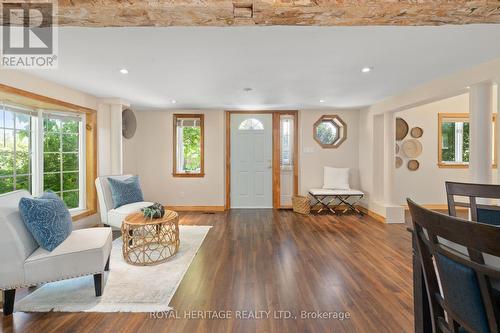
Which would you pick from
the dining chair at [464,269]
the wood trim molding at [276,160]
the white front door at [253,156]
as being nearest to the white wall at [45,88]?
the white front door at [253,156]

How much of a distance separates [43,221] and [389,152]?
510 cm

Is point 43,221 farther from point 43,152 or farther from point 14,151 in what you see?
point 43,152

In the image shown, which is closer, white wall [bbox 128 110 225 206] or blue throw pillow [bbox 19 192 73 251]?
blue throw pillow [bbox 19 192 73 251]

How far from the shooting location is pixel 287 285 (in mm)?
2281

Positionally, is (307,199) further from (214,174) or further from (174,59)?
(174,59)

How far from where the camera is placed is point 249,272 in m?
2.53

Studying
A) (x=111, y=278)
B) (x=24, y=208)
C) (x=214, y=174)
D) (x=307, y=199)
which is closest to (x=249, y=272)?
(x=111, y=278)

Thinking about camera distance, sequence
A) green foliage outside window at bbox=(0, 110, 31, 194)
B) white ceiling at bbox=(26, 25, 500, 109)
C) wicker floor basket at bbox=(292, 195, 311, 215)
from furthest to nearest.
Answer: wicker floor basket at bbox=(292, 195, 311, 215) → green foliage outside window at bbox=(0, 110, 31, 194) → white ceiling at bbox=(26, 25, 500, 109)

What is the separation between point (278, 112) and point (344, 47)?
3.29 m

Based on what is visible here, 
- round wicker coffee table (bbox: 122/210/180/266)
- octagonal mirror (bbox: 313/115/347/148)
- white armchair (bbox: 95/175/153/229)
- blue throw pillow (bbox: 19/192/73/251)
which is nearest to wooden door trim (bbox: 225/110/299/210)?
octagonal mirror (bbox: 313/115/347/148)

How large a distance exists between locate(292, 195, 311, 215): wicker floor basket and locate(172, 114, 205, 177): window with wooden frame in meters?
2.16

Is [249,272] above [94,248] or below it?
below

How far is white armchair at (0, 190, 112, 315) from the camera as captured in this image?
5.93ft

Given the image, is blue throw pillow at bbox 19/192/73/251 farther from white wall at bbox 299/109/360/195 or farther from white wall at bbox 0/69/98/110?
white wall at bbox 299/109/360/195
